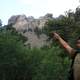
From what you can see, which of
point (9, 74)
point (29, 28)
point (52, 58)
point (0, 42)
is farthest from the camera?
point (29, 28)

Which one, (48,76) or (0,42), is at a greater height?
(0,42)

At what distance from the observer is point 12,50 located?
55.8 feet

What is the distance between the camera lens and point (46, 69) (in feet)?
56.3

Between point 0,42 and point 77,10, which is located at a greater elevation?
point 77,10

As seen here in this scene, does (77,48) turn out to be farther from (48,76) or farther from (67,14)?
(67,14)

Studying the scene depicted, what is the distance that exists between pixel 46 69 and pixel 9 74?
2338 mm

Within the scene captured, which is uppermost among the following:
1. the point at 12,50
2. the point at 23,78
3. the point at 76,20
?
the point at 76,20

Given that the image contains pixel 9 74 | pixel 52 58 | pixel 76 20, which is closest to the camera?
pixel 9 74

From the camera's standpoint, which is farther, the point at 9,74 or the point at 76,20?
the point at 76,20

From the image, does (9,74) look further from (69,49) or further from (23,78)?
(69,49)

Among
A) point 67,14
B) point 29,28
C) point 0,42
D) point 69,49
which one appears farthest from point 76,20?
point 29,28

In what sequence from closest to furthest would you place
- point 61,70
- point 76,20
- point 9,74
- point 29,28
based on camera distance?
point 9,74, point 61,70, point 76,20, point 29,28

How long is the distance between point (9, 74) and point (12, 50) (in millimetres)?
1928

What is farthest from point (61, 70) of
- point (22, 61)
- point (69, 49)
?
point (69, 49)
